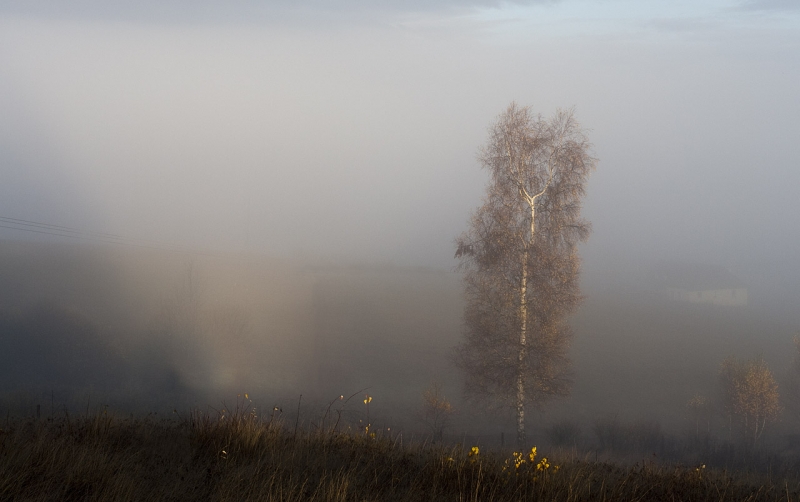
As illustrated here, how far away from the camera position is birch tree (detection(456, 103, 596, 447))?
1827 centimetres

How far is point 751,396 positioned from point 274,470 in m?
49.8

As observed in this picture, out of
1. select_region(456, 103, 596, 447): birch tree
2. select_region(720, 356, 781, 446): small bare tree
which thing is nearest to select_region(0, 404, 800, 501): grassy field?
select_region(456, 103, 596, 447): birch tree

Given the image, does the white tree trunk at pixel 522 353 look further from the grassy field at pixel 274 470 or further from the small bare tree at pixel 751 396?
the small bare tree at pixel 751 396

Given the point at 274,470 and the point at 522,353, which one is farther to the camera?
the point at 522,353

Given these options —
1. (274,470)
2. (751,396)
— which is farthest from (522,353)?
(751,396)

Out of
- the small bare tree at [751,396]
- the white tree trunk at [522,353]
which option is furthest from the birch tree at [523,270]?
the small bare tree at [751,396]

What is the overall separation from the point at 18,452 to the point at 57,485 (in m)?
0.85

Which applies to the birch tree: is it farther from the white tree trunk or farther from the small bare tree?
the small bare tree

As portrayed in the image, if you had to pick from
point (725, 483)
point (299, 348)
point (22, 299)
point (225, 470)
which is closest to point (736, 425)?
point (299, 348)

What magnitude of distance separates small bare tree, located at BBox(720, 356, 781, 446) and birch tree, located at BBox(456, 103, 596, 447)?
109 feet

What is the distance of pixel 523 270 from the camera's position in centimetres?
1855

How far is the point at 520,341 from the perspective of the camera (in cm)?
1836

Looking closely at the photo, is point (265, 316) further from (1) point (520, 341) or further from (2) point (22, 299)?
(1) point (520, 341)

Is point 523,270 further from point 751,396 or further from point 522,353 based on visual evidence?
point 751,396
